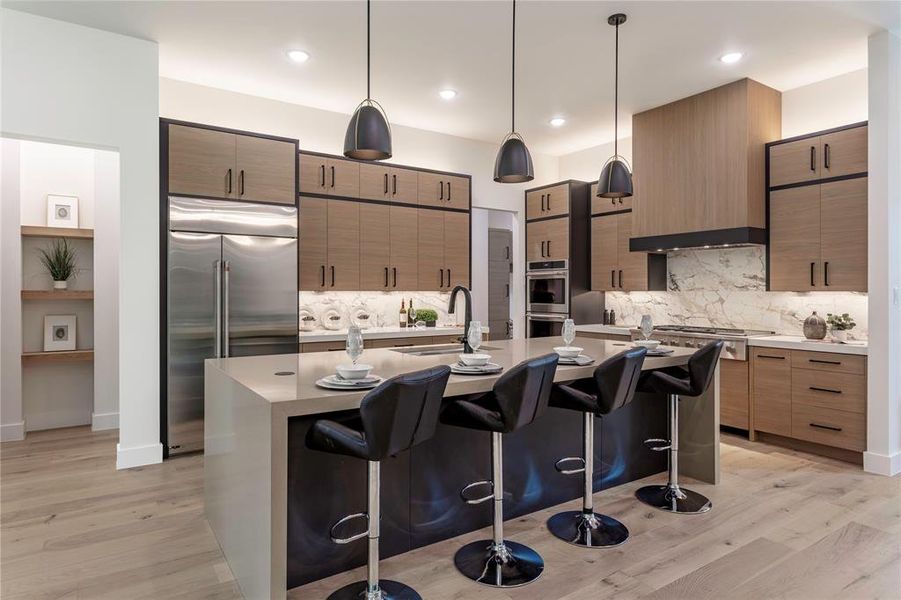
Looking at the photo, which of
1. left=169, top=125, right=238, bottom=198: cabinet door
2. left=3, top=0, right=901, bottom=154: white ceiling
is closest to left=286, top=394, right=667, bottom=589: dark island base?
left=3, top=0, right=901, bottom=154: white ceiling

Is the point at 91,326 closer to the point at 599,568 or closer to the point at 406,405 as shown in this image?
the point at 406,405

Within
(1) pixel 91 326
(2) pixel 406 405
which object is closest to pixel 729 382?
(2) pixel 406 405

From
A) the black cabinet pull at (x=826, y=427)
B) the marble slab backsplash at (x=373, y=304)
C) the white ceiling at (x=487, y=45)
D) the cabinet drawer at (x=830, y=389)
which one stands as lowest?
the black cabinet pull at (x=826, y=427)

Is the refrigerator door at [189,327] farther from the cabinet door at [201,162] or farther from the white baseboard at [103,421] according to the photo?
the white baseboard at [103,421]

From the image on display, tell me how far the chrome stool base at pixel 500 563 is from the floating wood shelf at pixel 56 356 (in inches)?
160

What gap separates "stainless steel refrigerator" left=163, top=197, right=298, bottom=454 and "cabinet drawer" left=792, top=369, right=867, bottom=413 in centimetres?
412

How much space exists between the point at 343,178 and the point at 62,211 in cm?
250

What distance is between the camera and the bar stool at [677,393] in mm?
3064

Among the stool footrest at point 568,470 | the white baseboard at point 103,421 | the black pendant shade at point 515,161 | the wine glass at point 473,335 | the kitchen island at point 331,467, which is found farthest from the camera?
the white baseboard at point 103,421

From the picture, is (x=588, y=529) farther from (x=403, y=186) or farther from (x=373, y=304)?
(x=403, y=186)

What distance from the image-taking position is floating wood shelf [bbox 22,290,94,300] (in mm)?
4652

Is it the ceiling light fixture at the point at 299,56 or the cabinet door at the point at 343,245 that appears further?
the cabinet door at the point at 343,245

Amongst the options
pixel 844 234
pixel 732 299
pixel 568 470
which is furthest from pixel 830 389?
pixel 568 470

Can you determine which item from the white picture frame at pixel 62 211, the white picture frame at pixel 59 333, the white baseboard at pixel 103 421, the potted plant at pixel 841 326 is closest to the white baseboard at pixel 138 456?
the white baseboard at pixel 103 421
